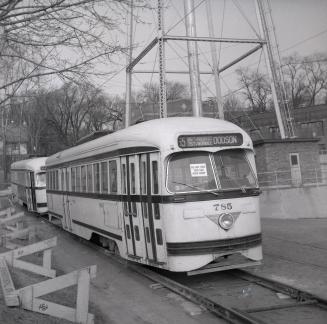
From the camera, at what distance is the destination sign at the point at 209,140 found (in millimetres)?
8820

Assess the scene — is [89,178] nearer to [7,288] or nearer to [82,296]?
[7,288]

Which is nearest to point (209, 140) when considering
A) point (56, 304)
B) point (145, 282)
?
point (145, 282)

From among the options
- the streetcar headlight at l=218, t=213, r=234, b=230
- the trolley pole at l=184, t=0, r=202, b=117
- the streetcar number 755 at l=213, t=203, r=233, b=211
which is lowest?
the streetcar headlight at l=218, t=213, r=234, b=230

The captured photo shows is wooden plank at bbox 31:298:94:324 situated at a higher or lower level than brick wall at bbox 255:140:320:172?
lower

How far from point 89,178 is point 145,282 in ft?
13.9

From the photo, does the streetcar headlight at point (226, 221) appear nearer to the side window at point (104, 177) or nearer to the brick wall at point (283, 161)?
the side window at point (104, 177)

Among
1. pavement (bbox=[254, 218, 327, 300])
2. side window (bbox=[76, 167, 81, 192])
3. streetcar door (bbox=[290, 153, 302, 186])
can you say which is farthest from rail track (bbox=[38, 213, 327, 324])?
Answer: streetcar door (bbox=[290, 153, 302, 186])

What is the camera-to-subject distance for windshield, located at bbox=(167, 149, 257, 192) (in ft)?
28.7

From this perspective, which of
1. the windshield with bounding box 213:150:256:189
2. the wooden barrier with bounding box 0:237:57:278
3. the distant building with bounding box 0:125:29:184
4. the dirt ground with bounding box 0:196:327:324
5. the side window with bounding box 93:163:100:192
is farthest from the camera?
the distant building with bounding box 0:125:29:184

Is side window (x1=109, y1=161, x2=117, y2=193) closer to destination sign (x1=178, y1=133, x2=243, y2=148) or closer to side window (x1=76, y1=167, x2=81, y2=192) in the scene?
destination sign (x1=178, y1=133, x2=243, y2=148)

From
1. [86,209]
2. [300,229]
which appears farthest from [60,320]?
[300,229]

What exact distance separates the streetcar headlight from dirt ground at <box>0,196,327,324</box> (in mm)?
1424

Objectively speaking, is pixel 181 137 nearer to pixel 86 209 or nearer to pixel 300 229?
pixel 86 209

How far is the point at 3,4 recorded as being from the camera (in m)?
7.48
